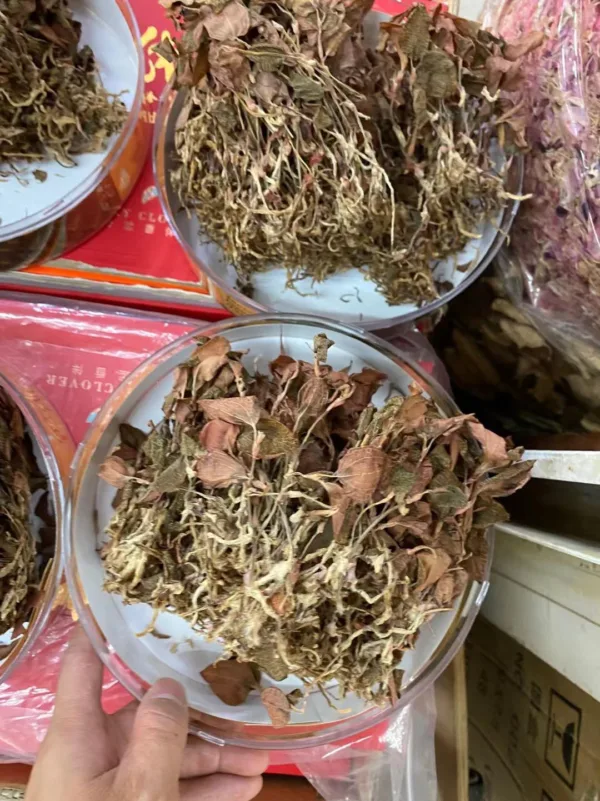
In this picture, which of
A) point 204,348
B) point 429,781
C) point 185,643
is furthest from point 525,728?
point 204,348

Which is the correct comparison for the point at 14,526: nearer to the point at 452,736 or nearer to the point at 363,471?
the point at 363,471

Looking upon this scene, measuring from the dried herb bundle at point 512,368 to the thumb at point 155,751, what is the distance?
68 cm

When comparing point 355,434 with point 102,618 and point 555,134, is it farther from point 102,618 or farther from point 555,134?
point 555,134

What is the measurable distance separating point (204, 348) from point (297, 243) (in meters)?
0.17

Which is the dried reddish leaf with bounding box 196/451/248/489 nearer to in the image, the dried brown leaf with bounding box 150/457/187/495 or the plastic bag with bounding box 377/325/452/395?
the dried brown leaf with bounding box 150/457/187/495

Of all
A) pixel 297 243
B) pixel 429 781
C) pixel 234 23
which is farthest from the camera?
pixel 429 781

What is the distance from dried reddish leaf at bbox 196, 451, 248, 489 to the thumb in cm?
24

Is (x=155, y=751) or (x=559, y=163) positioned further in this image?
(x=559, y=163)

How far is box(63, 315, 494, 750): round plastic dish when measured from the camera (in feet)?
2.32

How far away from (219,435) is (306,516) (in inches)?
4.0

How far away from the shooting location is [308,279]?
0.84 meters

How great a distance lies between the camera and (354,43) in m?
0.65

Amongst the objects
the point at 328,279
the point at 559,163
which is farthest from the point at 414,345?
the point at 559,163

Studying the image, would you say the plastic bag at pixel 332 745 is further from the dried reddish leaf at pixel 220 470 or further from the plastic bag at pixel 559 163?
the plastic bag at pixel 559 163
